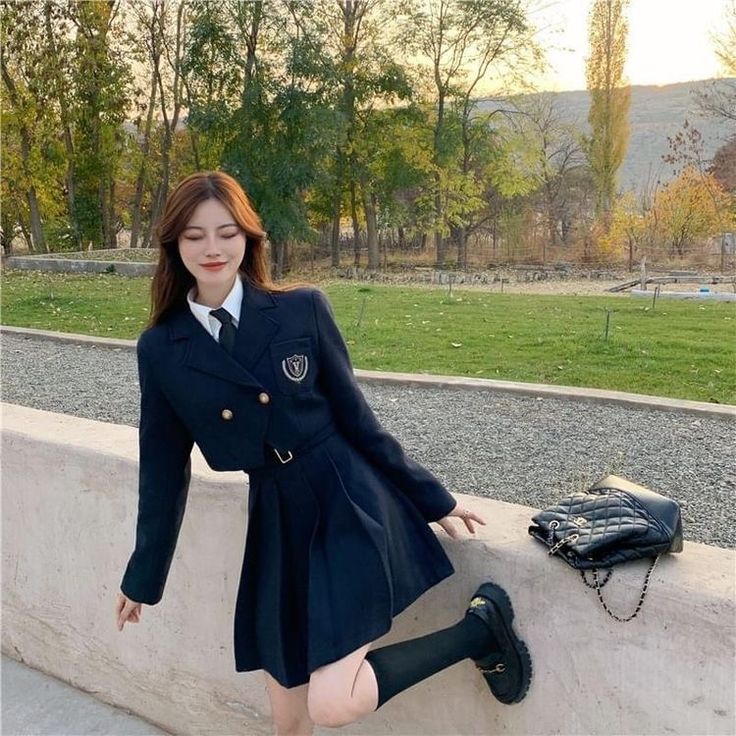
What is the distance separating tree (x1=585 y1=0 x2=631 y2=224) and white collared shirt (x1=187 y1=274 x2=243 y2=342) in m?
33.8

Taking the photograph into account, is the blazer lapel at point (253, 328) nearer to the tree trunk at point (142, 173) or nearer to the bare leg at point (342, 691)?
the bare leg at point (342, 691)

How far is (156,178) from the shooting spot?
31297 mm

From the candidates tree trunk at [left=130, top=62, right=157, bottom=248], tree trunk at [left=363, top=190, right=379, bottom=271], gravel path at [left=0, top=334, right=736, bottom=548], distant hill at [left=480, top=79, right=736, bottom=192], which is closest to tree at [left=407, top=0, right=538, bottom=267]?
tree trunk at [left=363, top=190, right=379, bottom=271]

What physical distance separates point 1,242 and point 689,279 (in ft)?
80.4

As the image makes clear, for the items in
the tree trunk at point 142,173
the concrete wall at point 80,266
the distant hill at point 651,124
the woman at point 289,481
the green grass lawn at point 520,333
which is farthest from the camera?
the distant hill at point 651,124

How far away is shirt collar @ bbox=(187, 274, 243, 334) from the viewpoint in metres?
1.87

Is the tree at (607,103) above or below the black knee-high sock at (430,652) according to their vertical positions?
above

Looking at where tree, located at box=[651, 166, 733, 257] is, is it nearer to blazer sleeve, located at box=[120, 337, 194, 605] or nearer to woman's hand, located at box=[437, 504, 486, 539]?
woman's hand, located at box=[437, 504, 486, 539]

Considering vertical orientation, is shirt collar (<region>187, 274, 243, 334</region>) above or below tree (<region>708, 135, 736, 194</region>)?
below

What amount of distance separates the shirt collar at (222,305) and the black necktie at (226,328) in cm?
1

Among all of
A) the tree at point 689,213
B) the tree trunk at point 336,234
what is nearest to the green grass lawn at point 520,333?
the tree at point 689,213

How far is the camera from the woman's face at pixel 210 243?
1.82 meters

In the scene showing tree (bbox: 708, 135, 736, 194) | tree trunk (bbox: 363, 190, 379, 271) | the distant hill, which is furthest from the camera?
the distant hill

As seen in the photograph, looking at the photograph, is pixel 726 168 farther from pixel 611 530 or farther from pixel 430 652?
pixel 430 652
